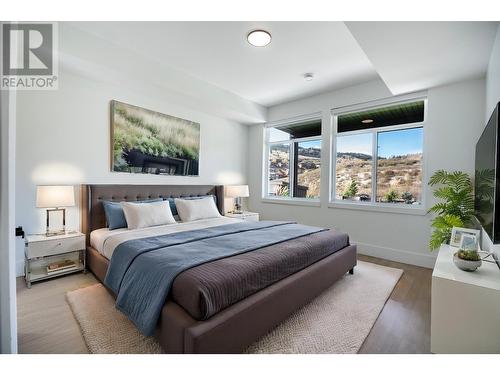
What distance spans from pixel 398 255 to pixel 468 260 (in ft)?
6.45

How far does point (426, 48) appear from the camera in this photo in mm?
2281

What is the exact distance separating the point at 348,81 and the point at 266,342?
3.67 meters

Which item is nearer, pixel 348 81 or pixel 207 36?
pixel 207 36

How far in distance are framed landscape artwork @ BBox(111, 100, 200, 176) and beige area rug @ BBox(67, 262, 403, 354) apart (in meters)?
1.77

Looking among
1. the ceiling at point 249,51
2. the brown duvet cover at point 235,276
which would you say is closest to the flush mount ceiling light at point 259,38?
the ceiling at point 249,51

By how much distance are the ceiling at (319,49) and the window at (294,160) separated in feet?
4.07

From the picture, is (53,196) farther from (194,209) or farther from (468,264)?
(468,264)

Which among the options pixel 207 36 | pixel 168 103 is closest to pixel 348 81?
pixel 207 36

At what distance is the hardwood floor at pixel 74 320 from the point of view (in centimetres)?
167

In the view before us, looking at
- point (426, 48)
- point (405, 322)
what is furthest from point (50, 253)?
point (426, 48)

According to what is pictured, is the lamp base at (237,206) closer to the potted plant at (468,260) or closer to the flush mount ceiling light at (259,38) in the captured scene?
the flush mount ceiling light at (259,38)

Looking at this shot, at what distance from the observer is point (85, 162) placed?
3143 mm

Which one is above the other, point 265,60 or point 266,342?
point 265,60
